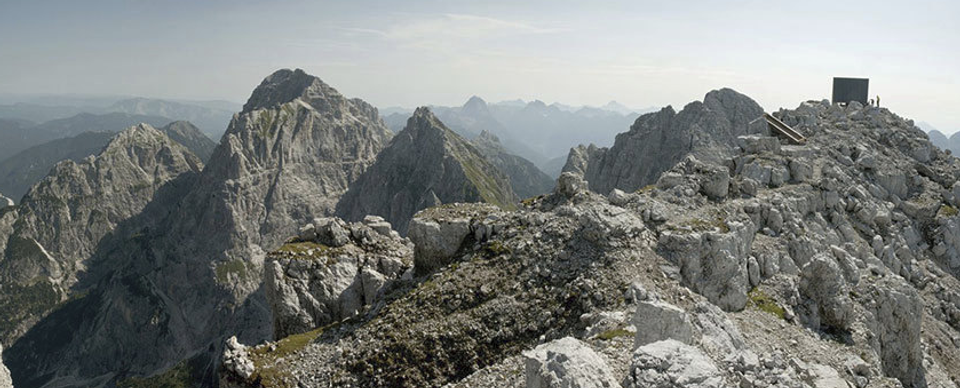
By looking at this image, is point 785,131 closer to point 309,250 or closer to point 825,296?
point 825,296

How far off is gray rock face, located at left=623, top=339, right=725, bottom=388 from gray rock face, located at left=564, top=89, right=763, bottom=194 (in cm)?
12064

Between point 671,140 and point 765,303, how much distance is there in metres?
136

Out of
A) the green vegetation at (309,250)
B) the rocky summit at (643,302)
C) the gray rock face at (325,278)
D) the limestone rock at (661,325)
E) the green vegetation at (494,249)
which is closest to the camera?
the limestone rock at (661,325)

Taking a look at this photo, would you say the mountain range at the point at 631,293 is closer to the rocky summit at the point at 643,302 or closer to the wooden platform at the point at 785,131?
the rocky summit at the point at 643,302

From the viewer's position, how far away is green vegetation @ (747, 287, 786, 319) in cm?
2970

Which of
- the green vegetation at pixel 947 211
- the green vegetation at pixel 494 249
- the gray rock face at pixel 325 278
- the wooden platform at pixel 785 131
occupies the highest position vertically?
the wooden platform at pixel 785 131

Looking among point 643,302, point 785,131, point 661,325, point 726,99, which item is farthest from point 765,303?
point 726,99

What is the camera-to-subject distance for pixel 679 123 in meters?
157

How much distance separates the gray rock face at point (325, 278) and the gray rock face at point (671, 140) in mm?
108518

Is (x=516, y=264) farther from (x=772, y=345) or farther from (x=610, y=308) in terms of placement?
(x=772, y=345)

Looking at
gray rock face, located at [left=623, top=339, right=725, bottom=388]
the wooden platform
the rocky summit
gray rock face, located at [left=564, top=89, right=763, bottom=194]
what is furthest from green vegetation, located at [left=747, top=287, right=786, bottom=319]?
gray rock face, located at [left=564, top=89, right=763, bottom=194]

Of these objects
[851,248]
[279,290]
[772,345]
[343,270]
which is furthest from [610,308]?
[851,248]

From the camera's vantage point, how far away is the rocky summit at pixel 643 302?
20.0 m

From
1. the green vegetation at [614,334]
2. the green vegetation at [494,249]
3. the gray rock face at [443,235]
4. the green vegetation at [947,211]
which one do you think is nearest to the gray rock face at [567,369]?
the green vegetation at [614,334]
